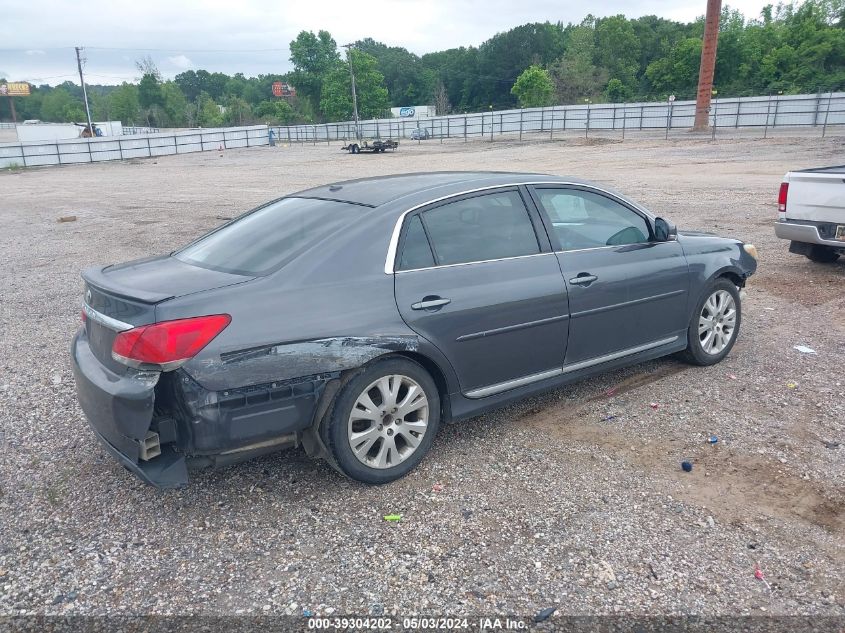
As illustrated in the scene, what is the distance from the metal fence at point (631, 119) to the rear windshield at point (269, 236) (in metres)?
43.1

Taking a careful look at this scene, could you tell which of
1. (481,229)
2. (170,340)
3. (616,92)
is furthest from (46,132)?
(170,340)

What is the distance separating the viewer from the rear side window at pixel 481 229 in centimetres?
402

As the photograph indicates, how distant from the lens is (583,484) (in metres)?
3.74

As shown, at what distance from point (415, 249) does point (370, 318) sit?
554 mm

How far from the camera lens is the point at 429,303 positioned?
378 centimetres

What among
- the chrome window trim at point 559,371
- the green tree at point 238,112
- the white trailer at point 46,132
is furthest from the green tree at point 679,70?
the chrome window trim at point 559,371

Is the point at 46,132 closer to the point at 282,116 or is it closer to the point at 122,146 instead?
the point at 122,146

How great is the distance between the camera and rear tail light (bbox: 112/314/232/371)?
3186 mm

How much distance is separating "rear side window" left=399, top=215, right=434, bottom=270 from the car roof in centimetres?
24

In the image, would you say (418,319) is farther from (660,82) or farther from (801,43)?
(660,82)

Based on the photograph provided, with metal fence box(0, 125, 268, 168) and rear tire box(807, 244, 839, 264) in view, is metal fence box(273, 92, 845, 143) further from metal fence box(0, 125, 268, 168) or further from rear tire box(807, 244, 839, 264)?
rear tire box(807, 244, 839, 264)

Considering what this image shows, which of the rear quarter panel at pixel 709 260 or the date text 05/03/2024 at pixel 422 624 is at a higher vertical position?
the rear quarter panel at pixel 709 260

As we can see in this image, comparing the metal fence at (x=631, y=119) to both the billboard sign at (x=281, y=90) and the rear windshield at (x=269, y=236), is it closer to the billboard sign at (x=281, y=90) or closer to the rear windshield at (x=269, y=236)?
the rear windshield at (x=269, y=236)

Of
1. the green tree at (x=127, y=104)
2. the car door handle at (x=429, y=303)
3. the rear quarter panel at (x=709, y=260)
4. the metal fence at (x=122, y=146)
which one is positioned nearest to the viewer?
the car door handle at (x=429, y=303)
